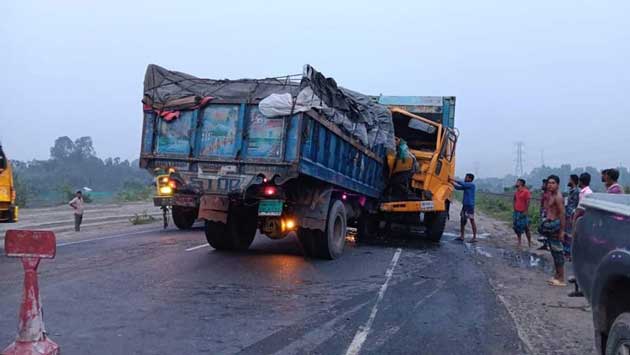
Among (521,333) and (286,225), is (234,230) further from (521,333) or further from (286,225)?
(521,333)

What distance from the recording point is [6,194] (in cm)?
1151

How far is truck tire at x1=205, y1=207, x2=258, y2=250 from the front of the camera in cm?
1051

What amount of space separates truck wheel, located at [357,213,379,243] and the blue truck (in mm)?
3641

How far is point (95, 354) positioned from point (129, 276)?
11.7ft

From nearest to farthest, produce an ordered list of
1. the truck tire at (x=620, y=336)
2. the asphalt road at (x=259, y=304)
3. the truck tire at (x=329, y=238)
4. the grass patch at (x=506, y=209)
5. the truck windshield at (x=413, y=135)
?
the truck tire at (x=620, y=336), the asphalt road at (x=259, y=304), the truck tire at (x=329, y=238), the truck windshield at (x=413, y=135), the grass patch at (x=506, y=209)

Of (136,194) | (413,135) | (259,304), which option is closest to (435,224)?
(413,135)

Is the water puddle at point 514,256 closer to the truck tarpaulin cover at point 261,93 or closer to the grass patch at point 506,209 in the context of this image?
the grass patch at point 506,209

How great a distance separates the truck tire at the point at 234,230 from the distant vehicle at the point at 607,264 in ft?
22.9

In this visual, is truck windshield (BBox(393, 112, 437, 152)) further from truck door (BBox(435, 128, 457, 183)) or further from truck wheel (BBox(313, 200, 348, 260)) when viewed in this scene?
truck wheel (BBox(313, 200, 348, 260))

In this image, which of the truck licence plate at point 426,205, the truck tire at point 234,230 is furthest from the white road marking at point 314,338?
the truck licence plate at point 426,205

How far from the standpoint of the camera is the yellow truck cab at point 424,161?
13281 mm

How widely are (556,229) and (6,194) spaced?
9692mm

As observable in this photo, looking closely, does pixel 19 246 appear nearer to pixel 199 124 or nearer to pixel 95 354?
pixel 95 354

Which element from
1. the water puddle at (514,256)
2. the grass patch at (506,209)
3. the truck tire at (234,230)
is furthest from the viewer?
the grass patch at (506,209)
